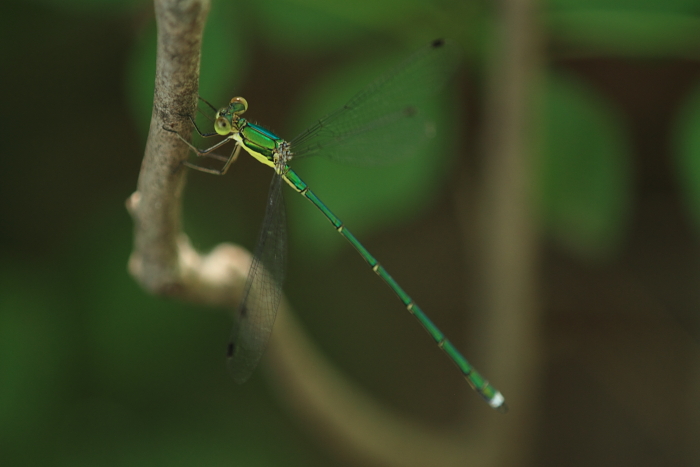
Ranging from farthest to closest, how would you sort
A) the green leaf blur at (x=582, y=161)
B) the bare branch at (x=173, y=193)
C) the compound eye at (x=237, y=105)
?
the green leaf blur at (x=582, y=161)
the compound eye at (x=237, y=105)
the bare branch at (x=173, y=193)

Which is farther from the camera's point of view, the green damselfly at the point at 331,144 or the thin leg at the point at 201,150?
the green damselfly at the point at 331,144

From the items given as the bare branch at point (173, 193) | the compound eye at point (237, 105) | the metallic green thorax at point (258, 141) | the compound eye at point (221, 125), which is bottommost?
the bare branch at point (173, 193)

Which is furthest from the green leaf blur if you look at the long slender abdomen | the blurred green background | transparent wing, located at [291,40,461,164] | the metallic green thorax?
the metallic green thorax

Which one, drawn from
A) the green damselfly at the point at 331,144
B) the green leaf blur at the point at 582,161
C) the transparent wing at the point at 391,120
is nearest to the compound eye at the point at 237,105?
the green damselfly at the point at 331,144

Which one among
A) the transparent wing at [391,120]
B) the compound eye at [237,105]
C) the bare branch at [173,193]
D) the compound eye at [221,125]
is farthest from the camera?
the transparent wing at [391,120]

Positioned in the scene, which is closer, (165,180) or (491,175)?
(165,180)

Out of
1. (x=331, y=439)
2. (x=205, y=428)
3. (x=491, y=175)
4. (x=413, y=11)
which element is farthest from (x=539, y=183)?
(x=205, y=428)

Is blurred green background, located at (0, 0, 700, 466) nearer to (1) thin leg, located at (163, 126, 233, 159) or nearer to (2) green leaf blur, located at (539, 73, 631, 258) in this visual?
(2) green leaf blur, located at (539, 73, 631, 258)

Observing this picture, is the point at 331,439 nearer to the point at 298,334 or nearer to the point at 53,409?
the point at 298,334

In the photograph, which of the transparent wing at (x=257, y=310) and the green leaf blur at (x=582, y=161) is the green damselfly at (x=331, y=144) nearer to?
the transparent wing at (x=257, y=310)
